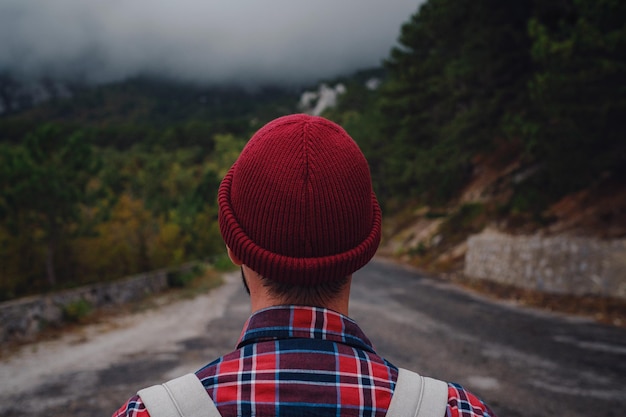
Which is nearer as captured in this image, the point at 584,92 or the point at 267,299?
the point at 267,299

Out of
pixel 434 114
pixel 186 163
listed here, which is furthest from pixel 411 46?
pixel 186 163

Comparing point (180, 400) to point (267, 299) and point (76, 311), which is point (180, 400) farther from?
point (76, 311)

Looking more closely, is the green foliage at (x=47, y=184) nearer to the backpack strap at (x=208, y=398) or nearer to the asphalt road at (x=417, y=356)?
the asphalt road at (x=417, y=356)

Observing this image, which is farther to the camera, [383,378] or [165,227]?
[165,227]

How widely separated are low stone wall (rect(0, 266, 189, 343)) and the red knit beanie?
26.6ft

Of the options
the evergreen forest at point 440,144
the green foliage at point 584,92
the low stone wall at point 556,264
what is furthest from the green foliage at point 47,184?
the low stone wall at point 556,264

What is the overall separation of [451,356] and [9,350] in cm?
662

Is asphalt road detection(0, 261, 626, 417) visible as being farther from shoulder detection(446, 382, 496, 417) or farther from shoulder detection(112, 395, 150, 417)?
shoulder detection(112, 395, 150, 417)

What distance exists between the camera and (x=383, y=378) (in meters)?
0.94

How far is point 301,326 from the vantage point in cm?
97

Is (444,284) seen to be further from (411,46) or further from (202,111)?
(202,111)

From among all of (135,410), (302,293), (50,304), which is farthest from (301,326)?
(50,304)

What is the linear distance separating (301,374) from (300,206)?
34 cm

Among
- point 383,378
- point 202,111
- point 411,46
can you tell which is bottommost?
point 202,111
